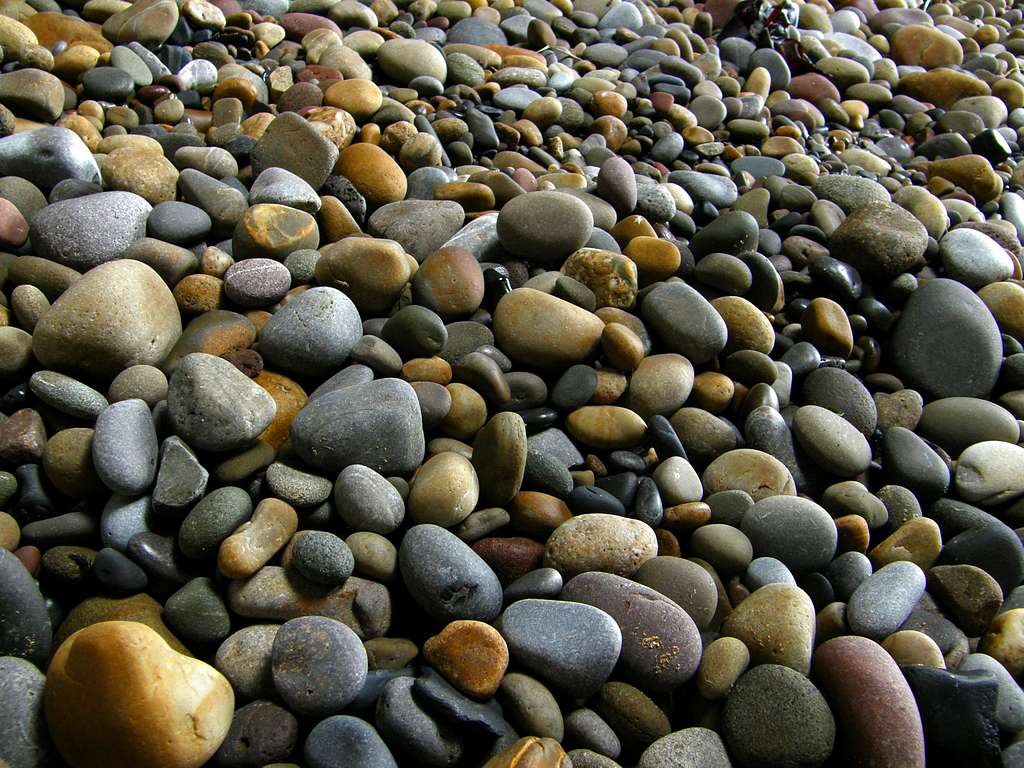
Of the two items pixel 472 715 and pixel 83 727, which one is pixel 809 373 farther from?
→ pixel 83 727

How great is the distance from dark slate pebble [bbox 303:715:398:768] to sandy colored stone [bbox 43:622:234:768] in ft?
0.56

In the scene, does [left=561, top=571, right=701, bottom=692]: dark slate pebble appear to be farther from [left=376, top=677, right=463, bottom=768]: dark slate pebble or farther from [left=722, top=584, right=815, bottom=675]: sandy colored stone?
[left=376, top=677, right=463, bottom=768]: dark slate pebble

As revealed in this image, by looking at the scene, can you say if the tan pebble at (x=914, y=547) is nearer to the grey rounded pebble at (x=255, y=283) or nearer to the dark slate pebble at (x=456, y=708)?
the dark slate pebble at (x=456, y=708)

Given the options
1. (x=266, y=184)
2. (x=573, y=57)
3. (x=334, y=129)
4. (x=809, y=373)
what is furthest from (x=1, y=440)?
(x=573, y=57)

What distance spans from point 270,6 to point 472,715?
11.1 ft

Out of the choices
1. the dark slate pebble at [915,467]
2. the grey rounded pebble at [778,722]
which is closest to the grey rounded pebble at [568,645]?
the grey rounded pebble at [778,722]

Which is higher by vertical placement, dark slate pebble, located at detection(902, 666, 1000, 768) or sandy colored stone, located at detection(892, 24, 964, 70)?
sandy colored stone, located at detection(892, 24, 964, 70)

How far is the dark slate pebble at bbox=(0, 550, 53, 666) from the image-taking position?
132cm

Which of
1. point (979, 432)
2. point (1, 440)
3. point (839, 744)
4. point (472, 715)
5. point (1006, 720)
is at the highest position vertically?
point (979, 432)

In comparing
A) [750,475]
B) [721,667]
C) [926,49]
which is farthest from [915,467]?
[926,49]

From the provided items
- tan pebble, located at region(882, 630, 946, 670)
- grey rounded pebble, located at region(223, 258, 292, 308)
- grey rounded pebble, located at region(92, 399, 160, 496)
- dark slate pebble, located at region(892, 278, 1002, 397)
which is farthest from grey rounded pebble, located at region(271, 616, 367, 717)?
dark slate pebble, located at region(892, 278, 1002, 397)

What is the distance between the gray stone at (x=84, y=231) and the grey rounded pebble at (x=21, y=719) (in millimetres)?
1118

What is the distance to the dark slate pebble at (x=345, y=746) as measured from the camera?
1.23 meters

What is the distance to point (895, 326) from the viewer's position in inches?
95.1
